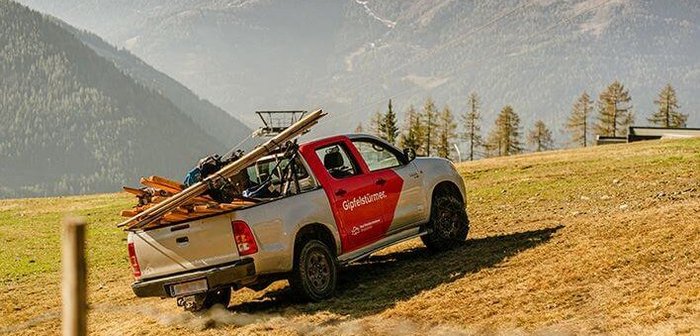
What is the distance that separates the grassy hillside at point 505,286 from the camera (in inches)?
322

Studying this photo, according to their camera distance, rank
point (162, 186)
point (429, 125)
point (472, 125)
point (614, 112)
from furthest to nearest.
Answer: point (472, 125)
point (429, 125)
point (614, 112)
point (162, 186)

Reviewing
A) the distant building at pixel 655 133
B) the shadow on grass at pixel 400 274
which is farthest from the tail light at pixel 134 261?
the distant building at pixel 655 133

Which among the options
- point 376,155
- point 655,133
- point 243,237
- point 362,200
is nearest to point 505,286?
point 362,200

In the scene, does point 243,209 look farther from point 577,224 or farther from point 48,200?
point 48,200

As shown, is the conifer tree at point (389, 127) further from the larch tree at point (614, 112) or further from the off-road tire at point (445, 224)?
the off-road tire at point (445, 224)

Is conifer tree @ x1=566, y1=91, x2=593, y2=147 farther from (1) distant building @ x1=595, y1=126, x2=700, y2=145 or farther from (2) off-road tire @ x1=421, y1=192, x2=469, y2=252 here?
(2) off-road tire @ x1=421, y1=192, x2=469, y2=252

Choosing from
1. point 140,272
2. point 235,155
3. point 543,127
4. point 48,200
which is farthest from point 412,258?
point 543,127

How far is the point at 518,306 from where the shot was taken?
8.73 meters

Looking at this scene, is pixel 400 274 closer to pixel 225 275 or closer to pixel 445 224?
pixel 445 224

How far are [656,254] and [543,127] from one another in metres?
112

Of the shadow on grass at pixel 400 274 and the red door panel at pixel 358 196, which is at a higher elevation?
the red door panel at pixel 358 196

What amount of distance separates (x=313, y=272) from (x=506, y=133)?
301 ft

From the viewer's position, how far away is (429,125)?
94.4m

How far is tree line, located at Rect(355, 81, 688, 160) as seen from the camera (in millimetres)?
90375
